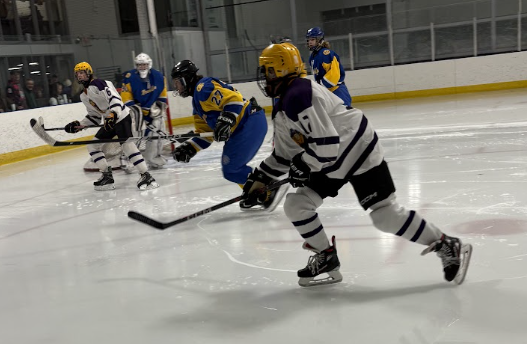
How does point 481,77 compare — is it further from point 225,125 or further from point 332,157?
point 332,157

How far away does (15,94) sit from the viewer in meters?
7.85

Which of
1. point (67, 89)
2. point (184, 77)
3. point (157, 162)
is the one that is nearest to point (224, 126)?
point (184, 77)

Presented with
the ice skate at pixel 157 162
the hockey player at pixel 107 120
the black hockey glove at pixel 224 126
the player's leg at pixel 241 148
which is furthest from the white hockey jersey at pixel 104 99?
the black hockey glove at pixel 224 126

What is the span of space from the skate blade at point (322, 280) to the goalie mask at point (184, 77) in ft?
5.71

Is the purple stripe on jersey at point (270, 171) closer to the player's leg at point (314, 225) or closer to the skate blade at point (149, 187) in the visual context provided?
the player's leg at point (314, 225)

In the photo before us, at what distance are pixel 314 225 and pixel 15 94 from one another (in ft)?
22.9

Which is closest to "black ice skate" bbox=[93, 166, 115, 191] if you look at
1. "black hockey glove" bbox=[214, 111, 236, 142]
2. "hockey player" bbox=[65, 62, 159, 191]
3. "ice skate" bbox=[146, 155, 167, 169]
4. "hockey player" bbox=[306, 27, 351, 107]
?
"hockey player" bbox=[65, 62, 159, 191]

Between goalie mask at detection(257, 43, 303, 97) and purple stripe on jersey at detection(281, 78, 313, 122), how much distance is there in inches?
2.7

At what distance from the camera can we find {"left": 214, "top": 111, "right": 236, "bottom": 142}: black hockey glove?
3.33 metres

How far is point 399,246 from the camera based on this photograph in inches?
102

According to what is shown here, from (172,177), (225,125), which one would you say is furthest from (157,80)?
(225,125)

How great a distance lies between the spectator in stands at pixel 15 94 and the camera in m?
7.72

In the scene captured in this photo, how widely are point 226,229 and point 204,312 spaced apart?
1160 millimetres

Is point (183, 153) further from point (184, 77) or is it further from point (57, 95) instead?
point (57, 95)
